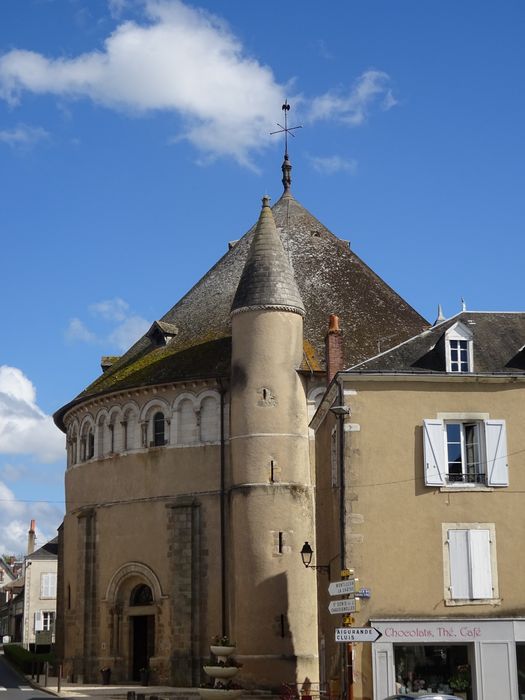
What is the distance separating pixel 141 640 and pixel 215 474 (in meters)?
6.84

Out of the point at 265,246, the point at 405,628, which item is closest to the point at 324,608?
the point at 405,628

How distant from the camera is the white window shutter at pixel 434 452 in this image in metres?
24.5

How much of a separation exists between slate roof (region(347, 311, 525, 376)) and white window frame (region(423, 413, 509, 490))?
1.17m

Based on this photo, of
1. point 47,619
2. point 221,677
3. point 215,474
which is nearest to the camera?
point 221,677

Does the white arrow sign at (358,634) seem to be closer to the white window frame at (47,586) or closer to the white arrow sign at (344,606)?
the white arrow sign at (344,606)

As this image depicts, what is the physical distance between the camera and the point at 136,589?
38125 mm

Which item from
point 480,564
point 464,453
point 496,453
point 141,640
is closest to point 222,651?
point 141,640

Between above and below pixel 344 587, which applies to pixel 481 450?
above

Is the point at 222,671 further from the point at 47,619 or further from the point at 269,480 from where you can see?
the point at 47,619

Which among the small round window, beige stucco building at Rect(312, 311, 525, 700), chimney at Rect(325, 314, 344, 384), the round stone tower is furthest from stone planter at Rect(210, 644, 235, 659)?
chimney at Rect(325, 314, 344, 384)

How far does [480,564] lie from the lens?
24031 millimetres

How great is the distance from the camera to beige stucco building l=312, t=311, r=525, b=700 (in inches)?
927

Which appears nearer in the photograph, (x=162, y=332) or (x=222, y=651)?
(x=222, y=651)

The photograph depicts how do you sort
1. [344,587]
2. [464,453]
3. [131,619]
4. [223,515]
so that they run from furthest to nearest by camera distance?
[131,619] → [223,515] → [464,453] → [344,587]
